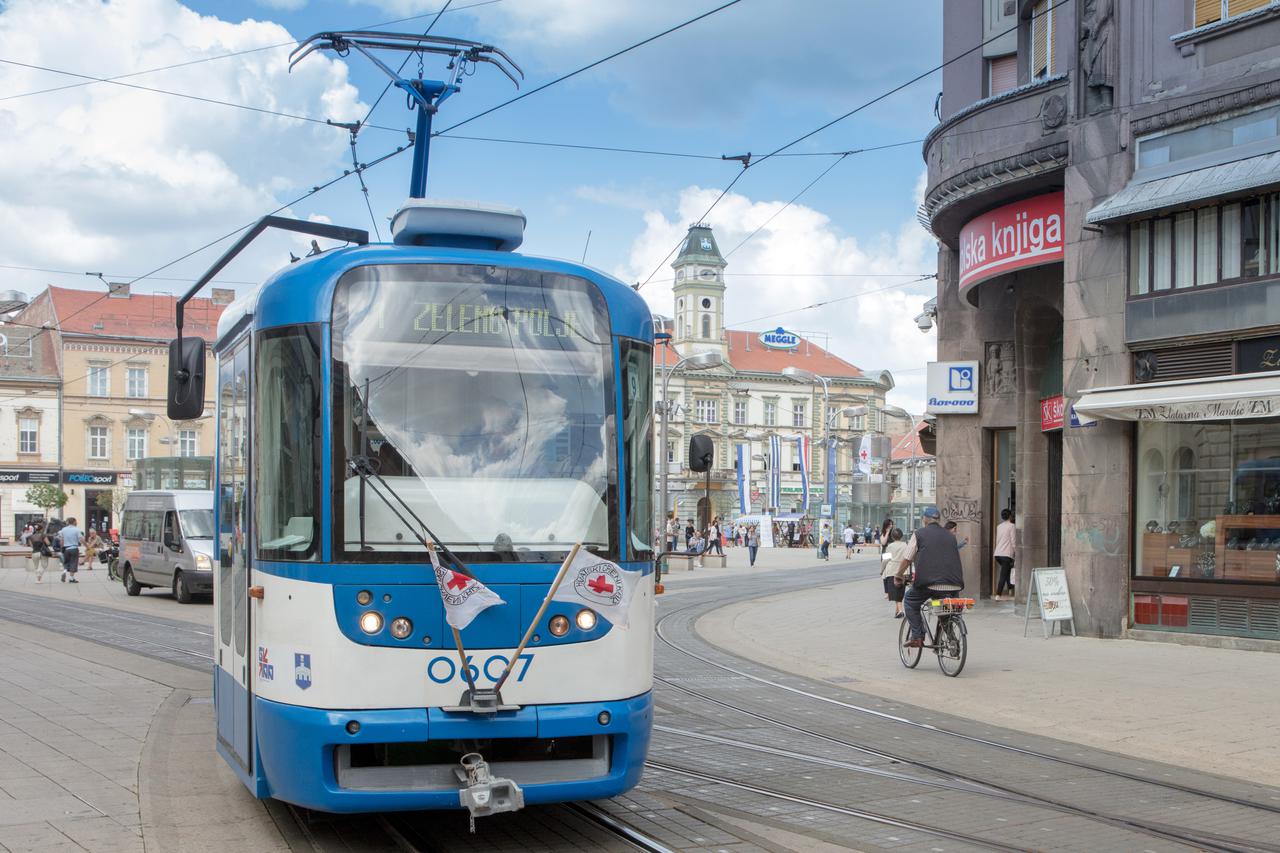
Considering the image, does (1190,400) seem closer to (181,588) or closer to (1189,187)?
(1189,187)

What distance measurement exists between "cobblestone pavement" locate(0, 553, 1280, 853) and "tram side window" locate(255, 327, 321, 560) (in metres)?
1.57

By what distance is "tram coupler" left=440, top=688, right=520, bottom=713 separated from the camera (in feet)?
19.9

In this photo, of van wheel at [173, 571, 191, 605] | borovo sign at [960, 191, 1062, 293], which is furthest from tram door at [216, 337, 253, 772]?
van wheel at [173, 571, 191, 605]

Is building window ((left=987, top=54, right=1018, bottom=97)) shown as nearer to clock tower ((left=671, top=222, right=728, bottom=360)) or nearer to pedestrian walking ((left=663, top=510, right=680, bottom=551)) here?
pedestrian walking ((left=663, top=510, right=680, bottom=551))

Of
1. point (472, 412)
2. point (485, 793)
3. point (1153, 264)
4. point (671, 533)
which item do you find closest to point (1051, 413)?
point (1153, 264)

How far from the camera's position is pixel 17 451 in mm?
71812

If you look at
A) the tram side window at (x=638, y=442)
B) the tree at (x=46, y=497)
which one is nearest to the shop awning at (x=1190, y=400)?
the tram side window at (x=638, y=442)

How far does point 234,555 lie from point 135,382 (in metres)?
73.3

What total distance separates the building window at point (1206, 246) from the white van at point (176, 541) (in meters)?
17.4

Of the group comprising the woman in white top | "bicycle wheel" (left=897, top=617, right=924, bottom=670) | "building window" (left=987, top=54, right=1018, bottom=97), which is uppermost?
"building window" (left=987, top=54, right=1018, bottom=97)

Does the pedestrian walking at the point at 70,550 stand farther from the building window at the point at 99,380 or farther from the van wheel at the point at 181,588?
the building window at the point at 99,380

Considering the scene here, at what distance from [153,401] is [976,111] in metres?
65.0

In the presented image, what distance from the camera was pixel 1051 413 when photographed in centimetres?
2183

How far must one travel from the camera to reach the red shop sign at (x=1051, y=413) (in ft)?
69.9
